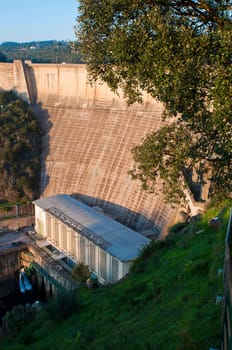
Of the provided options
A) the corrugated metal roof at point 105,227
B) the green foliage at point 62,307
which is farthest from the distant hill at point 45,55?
the corrugated metal roof at point 105,227

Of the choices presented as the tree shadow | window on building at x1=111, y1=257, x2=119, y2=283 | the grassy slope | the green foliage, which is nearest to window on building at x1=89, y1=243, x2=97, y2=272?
window on building at x1=111, y1=257, x2=119, y2=283

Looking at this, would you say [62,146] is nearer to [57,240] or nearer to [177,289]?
[57,240]

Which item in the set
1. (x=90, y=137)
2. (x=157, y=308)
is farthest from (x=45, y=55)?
(x=157, y=308)

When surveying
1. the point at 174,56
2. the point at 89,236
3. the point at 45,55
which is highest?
the point at 45,55

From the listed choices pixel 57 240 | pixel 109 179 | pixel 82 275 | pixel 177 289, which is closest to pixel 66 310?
pixel 177 289

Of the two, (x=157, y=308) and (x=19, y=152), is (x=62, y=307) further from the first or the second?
(x=19, y=152)

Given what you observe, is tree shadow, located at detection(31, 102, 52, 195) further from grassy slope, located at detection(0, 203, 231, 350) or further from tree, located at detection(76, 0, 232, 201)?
tree, located at detection(76, 0, 232, 201)
